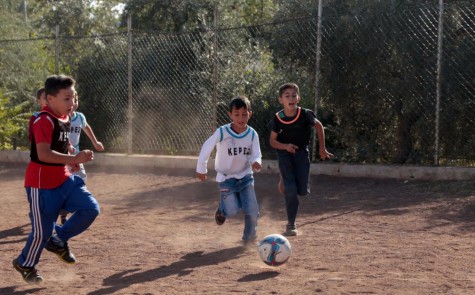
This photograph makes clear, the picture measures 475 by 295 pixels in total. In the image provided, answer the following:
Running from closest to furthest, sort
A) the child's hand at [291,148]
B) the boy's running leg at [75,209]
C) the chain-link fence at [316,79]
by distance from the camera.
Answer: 1. the boy's running leg at [75,209]
2. the child's hand at [291,148]
3. the chain-link fence at [316,79]

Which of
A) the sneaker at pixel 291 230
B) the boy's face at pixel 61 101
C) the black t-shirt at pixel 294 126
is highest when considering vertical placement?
the boy's face at pixel 61 101

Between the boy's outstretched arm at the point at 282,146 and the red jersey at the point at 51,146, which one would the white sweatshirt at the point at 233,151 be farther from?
the red jersey at the point at 51,146

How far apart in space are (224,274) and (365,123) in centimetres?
636

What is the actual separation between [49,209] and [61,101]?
76 cm

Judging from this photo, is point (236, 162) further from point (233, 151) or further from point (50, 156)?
point (50, 156)

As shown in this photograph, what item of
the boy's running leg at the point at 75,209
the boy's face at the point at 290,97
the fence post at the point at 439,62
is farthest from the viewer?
the fence post at the point at 439,62

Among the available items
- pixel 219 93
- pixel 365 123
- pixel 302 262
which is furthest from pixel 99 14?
pixel 302 262

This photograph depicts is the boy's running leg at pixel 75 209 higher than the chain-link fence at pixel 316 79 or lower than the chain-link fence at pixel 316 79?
lower

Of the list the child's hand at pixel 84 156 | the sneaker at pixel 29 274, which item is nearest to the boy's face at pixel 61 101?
the child's hand at pixel 84 156

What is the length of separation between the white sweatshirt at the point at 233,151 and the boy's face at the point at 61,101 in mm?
1856

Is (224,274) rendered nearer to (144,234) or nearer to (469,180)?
(144,234)

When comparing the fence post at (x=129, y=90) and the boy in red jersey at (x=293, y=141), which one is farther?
the fence post at (x=129, y=90)

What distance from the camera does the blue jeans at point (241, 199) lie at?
6.91 meters

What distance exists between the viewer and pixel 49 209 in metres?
5.30
